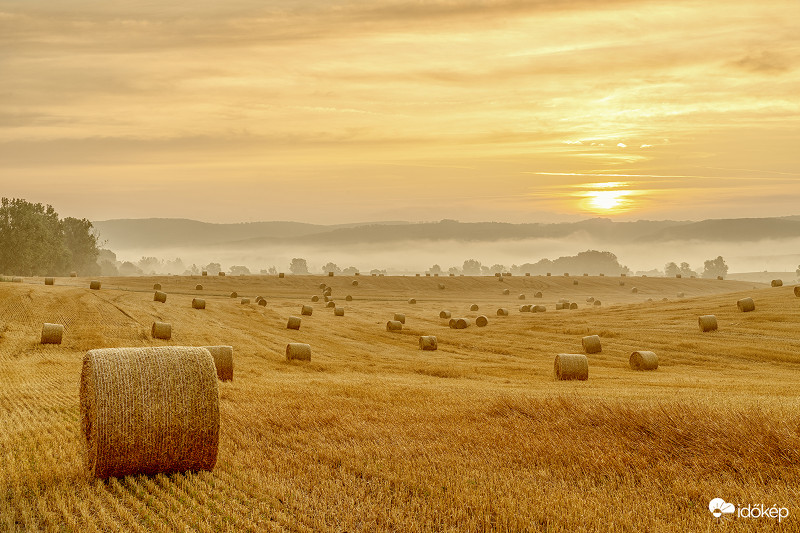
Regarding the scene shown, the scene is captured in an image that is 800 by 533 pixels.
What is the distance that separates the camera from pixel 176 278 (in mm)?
97562

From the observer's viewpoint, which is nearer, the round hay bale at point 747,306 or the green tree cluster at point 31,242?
the round hay bale at point 747,306

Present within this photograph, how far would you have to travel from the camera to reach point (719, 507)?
1000 cm

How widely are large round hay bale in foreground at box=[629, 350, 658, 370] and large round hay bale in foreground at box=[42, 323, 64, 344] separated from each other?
84.9 ft

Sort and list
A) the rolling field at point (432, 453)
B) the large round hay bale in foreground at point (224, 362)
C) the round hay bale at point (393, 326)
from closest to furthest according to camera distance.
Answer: the rolling field at point (432, 453) → the large round hay bale in foreground at point (224, 362) → the round hay bale at point (393, 326)

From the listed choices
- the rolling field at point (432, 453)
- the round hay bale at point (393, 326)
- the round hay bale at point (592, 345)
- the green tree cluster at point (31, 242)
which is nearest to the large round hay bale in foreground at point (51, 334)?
the rolling field at point (432, 453)

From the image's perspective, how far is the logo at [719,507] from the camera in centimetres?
982

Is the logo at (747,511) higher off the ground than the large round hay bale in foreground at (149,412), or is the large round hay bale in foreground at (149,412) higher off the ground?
the large round hay bale in foreground at (149,412)

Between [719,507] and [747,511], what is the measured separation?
37 cm

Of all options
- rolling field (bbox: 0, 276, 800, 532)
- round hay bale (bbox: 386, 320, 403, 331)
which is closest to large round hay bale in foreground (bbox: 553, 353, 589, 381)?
rolling field (bbox: 0, 276, 800, 532)

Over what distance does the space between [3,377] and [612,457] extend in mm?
20124

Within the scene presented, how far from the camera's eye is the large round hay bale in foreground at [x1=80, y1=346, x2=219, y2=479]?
447 inches

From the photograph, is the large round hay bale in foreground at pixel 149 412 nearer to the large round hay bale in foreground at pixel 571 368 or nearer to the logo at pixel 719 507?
the logo at pixel 719 507

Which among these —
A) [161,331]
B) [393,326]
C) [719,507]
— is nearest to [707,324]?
[393,326]

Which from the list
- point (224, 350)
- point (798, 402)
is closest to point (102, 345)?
point (224, 350)
